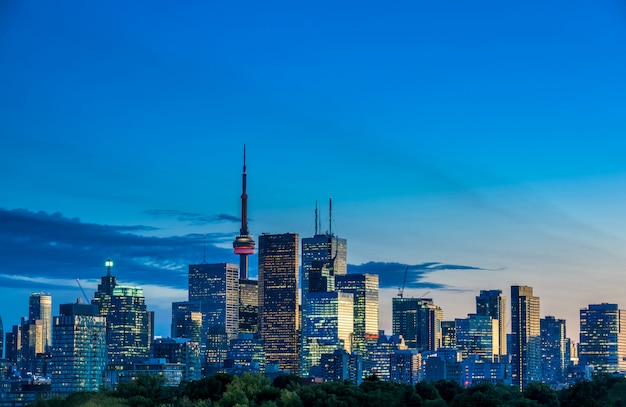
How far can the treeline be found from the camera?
319 feet

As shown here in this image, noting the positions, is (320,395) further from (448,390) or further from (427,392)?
A: (448,390)

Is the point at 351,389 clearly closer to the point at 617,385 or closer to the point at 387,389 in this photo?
the point at 387,389

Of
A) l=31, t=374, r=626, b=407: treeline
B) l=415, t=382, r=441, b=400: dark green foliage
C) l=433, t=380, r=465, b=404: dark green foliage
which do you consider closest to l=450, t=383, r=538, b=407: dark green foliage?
l=31, t=374, r=626, b=407: treeline

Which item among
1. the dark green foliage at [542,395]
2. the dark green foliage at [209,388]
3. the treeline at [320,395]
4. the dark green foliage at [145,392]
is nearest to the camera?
the treeline at [320,395]

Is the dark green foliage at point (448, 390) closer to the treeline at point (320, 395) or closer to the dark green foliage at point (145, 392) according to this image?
the treeline at point (320, 395)

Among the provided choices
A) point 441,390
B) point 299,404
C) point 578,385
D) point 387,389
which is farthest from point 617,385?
point 299,404

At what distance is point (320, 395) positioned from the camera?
9881cm

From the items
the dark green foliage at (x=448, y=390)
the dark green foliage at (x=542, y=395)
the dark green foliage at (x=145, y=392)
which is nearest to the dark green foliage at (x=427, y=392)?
the dark green foliage at (x=448, y=390)

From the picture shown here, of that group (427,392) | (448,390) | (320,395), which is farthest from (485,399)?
(448,390)

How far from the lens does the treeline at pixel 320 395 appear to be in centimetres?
9712

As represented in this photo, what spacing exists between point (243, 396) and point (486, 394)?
25900 mm

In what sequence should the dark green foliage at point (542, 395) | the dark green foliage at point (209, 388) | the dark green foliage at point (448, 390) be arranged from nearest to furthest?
1. the dark green foliage at point (209, 388)
2. the dark green foliage at point (542, 395)
3. the dark green foliage at point (448, 390)

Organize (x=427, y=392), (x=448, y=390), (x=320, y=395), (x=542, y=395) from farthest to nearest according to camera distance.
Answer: (x=448, y=390)
(x=542, y=395)
(x=427, y=392)
(x=320, y=395)

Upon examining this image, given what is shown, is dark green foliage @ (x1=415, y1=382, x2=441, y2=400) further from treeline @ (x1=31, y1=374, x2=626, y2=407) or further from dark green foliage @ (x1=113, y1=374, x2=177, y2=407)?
dark green foliage @ (x1=113, y1=374, x2=177, y2=407)
